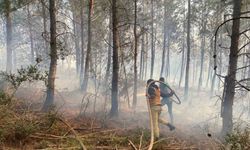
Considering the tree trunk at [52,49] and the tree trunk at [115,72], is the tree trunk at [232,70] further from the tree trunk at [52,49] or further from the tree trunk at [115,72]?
the tree trunk at [52,49]

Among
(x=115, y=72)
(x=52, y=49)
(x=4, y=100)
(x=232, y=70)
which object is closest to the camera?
(x=4, y=100)

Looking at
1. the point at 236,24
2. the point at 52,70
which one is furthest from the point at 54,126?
the point at 236,24

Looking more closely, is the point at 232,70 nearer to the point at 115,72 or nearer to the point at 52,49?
the point at 115,72

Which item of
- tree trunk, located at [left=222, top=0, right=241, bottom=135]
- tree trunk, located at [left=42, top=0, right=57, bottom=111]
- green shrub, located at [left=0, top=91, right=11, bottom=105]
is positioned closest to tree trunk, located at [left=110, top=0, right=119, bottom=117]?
tree trunk, located at [left=42, top=0, right=57, bottom=111]

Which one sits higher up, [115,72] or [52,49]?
[52,49]

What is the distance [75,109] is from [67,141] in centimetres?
1067

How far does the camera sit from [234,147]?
6734mm

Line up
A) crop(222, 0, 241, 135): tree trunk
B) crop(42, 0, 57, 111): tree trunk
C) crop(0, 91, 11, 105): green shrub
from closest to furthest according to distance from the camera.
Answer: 1. crop(0, 91, 11, 105): green shrub
2. crop(222, 0, 241, 135): tree trunk
3. crop(42, 0, 57, 111): tree trunk

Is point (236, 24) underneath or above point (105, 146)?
above

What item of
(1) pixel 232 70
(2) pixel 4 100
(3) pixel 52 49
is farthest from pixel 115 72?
(2) pixel 4 100

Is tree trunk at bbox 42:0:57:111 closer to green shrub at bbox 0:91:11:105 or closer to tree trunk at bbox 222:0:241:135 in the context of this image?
green shrub at bbox 0:91:11:105

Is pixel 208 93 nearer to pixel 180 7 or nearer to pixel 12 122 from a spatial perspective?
pixel 180 7

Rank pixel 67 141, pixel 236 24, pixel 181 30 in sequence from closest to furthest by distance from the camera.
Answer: pixel 67 141, pixel 236 24, pixel 181 30

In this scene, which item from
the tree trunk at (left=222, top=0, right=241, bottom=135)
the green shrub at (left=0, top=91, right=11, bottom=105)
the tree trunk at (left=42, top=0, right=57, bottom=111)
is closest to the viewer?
the green shrub at (left=0, top=91, right=11, bottom=105)
